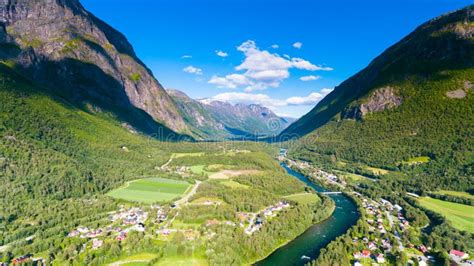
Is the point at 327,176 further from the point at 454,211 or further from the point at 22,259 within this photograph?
the point at 22,259

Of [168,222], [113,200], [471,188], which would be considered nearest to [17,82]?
[113,200]

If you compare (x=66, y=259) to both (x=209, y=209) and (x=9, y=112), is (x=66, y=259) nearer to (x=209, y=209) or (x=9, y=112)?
(x=209, y=209)

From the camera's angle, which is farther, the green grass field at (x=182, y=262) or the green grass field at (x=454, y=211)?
the green grass field at (x=454, y=211)

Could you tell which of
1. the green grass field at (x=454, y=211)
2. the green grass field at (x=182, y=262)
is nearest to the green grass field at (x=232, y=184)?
the green grass field at (x=182, y=262)

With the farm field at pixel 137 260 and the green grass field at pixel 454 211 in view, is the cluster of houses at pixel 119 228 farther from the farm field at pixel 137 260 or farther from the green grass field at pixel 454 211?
the green grass field at pixel 454 211

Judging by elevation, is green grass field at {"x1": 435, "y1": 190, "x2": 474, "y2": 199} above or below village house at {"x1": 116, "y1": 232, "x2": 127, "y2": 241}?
above

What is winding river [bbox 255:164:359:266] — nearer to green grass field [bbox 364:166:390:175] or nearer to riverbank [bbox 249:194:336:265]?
riverbank [bbox 249:194:336:265]

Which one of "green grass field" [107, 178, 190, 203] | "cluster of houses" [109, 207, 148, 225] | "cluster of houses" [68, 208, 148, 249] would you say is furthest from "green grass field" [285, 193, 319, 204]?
"cluster of houses" [68, 208, 148, 249]
